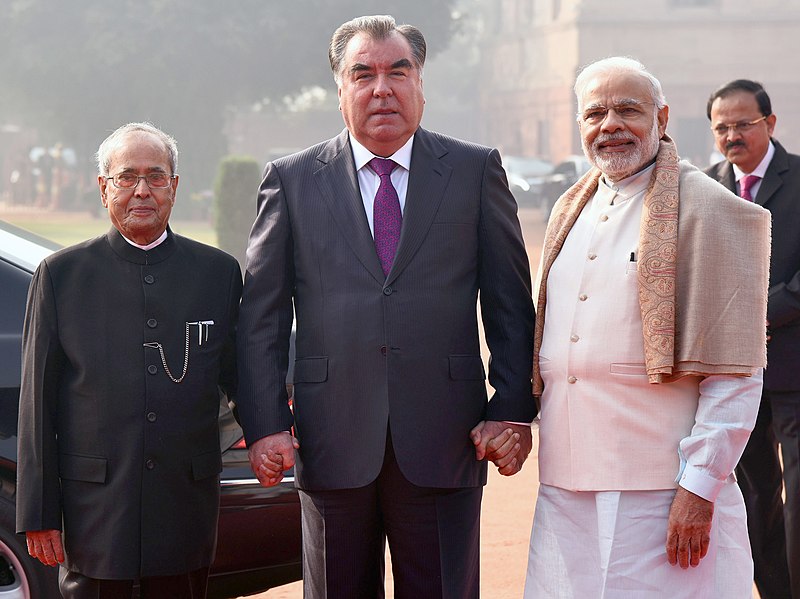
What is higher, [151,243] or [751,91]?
[751,91]

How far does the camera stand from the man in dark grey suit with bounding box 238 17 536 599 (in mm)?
3443

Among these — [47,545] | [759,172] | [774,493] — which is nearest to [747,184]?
[759,172]

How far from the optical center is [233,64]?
4347cm

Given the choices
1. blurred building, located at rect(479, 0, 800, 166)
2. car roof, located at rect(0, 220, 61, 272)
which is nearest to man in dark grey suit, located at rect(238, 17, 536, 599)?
car roof, located at rect(0, 220, 61, 272)

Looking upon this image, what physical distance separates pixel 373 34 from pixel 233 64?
41.3 metres

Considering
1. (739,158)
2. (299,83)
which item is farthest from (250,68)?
(739,158)

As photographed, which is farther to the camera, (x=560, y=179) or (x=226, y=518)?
(x=560, y=179)

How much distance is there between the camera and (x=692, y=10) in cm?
5341

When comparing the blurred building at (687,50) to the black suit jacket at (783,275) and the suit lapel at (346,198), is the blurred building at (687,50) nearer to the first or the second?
the black suit jacket at (783,275)

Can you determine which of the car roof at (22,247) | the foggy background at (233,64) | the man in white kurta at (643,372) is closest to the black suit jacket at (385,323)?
the man in white kurta at (643,372)

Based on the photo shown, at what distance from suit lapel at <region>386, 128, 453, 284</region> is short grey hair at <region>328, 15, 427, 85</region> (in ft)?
0.86

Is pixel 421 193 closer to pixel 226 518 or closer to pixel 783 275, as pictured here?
pixel 226 518

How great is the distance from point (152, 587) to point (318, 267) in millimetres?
1103

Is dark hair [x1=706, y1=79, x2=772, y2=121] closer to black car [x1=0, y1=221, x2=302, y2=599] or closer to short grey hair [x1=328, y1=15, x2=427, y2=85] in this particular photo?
short grey hair [x1=328, y1=15, x2=427, y2=85]
